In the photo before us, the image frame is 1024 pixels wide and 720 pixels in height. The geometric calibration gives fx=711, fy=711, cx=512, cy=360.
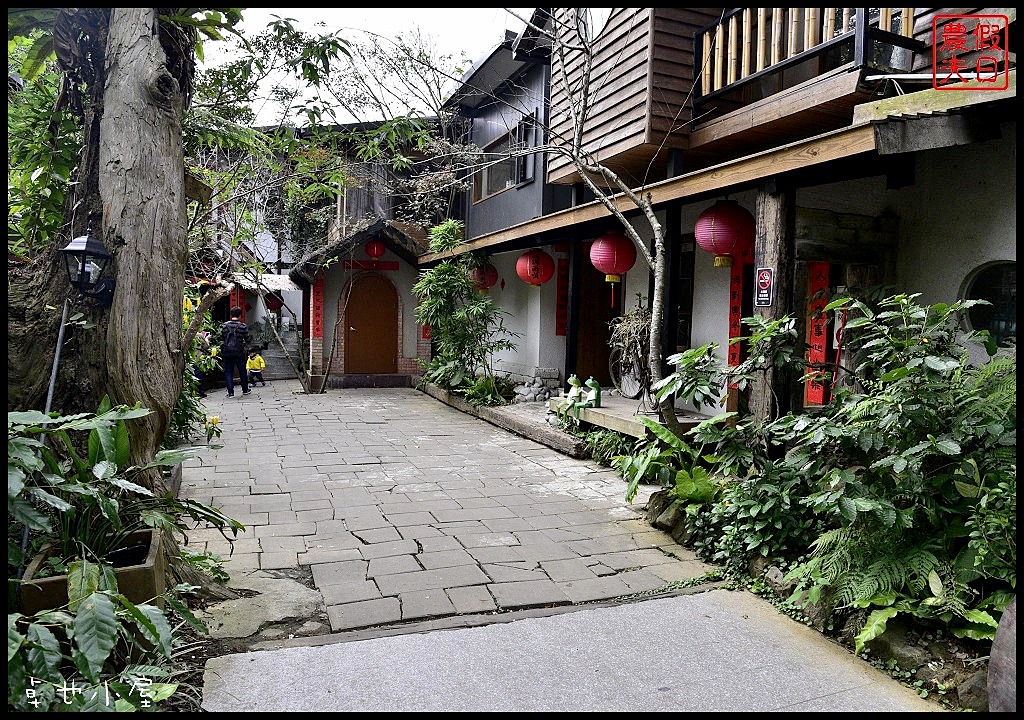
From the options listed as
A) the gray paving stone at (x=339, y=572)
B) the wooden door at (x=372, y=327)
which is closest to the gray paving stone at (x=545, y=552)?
the gray paving stone at (x=339, y=572)

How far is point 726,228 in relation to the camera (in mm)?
7121

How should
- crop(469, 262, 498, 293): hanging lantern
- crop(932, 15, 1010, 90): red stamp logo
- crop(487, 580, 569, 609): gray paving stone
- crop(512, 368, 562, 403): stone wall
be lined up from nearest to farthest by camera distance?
crop(487, 580, 569, 609): gray paving stone
crop(932, 15, 1010, 90): red stamp logo
crop(512, 368, 562, 403): stone wall
crop(469, 262, 498, 293): hanging lantern

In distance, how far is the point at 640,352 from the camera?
28.9ft

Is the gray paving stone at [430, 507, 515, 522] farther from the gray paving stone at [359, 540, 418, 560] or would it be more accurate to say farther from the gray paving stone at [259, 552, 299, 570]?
the gray paving stone at [259, 552, 299, 570]

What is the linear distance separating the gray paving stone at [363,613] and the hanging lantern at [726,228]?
482 cm

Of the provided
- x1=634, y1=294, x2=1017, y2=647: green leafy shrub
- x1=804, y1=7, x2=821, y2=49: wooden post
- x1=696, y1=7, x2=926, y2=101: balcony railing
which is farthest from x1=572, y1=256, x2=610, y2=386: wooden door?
x1=634, y1=294, x2=1017, y2=647: green leafy shrub

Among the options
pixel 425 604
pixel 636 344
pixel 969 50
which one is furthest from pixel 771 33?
pixel 425 604

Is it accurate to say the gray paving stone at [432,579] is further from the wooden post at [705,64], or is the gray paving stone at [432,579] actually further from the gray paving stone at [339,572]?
the wooden post at [705,64]

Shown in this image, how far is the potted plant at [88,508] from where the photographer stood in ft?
9.36

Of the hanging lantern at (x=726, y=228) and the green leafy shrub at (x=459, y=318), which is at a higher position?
the hanging lantern at (x=726, y=228)

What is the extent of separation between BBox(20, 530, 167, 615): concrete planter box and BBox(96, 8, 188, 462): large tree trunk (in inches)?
24.8

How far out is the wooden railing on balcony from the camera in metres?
5.65

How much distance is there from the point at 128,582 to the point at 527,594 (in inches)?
88.7

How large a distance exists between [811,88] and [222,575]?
6.13m
